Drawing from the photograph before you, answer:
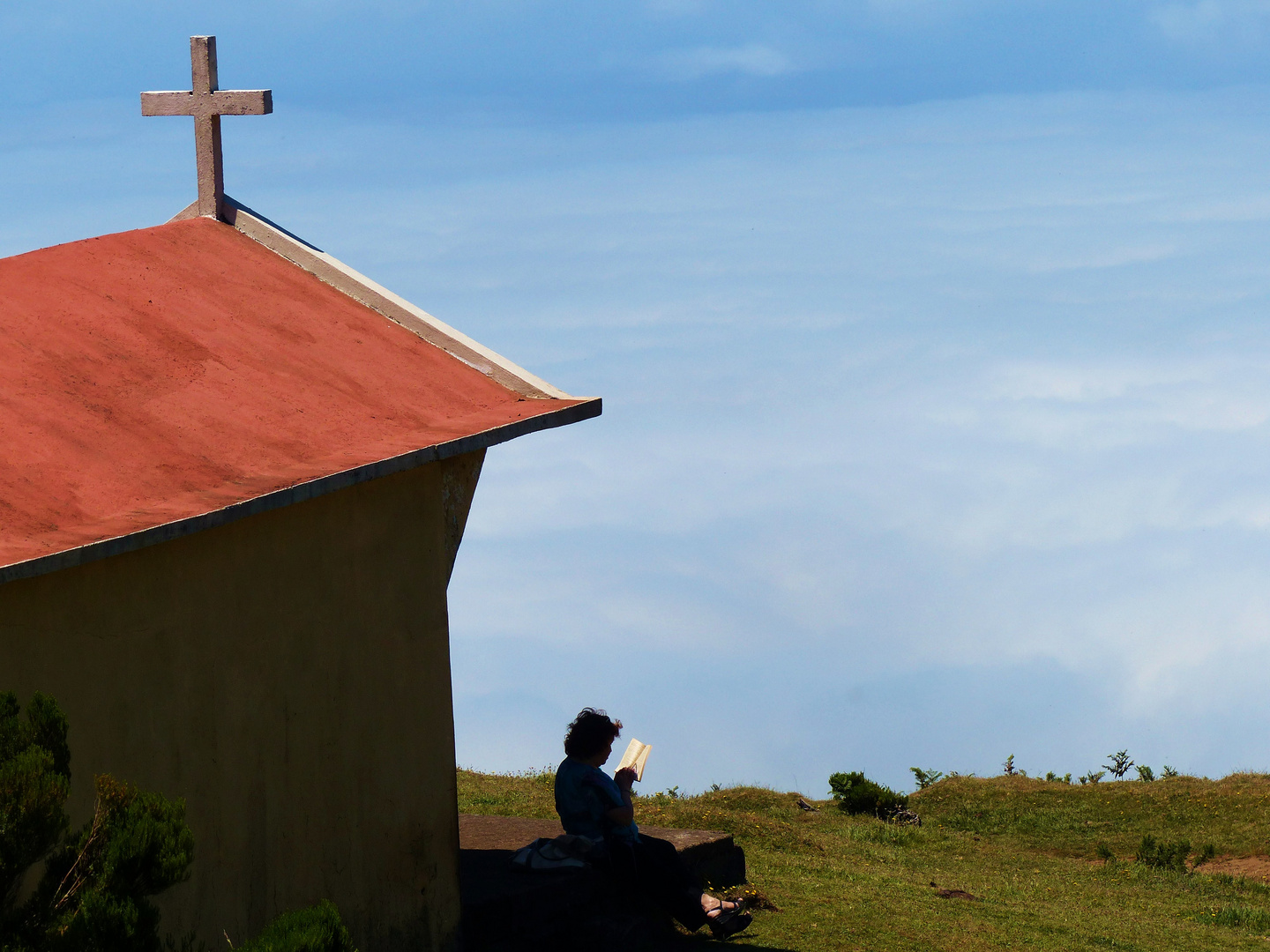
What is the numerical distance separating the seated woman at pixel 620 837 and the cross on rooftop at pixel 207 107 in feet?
14.8

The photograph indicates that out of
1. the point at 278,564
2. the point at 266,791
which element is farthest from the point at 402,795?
the point at 278,564

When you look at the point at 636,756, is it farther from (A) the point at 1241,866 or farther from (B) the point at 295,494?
(A) the point at 1241,866

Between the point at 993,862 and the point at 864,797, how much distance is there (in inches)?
109

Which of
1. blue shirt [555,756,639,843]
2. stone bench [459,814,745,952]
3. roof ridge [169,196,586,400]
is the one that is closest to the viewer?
stone bench [459,814,745,952]

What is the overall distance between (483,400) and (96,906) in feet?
15.7

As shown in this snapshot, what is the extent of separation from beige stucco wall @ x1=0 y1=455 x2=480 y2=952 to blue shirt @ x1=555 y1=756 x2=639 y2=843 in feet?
2.42

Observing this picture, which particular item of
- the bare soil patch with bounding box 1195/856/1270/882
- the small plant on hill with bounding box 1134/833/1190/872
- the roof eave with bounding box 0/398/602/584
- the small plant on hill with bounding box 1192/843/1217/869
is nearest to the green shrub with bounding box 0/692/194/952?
the roof eave with bounding box 0/398/602/584

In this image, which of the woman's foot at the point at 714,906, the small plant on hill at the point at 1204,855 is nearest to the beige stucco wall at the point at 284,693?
the woman's foot at the point at 714,906

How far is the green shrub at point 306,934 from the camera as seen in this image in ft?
13.3

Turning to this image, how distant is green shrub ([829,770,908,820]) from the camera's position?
644 inches

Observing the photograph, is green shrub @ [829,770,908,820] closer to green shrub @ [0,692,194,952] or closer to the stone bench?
the stone bench

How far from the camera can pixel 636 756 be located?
8.64 metres

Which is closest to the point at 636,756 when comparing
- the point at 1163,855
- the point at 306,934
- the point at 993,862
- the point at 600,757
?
the point at 600,757

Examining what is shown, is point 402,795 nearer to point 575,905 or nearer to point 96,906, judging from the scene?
point 575,905
